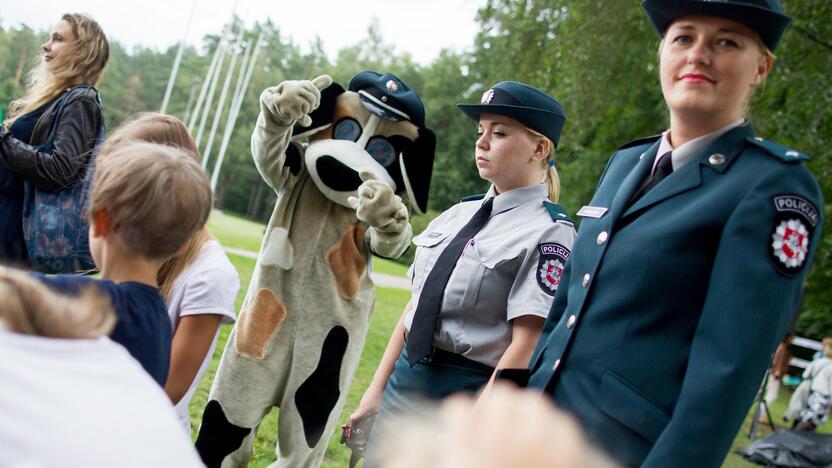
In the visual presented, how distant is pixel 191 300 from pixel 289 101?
108 centimetres

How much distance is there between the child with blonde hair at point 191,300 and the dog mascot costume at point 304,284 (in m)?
0.77

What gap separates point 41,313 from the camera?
1.13m

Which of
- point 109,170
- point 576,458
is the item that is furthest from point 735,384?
point 109,170

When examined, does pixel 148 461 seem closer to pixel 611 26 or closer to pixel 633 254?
pixel 633 254

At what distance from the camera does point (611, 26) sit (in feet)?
33.1

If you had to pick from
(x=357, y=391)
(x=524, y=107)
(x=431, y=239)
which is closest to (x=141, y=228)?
(x=431, y=239)

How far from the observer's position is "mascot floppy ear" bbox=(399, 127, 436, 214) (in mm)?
3541

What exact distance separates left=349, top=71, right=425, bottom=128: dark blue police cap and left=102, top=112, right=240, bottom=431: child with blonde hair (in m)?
1.26

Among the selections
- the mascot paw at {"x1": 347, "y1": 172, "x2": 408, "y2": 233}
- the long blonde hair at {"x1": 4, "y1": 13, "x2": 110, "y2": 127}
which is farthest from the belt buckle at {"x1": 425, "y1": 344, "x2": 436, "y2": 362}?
the long blonde hair at {"x1": 4, "y1": 13, "x2": 110, "y2": 127}

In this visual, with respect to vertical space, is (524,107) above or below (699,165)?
above

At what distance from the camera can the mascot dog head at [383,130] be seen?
3508 mm

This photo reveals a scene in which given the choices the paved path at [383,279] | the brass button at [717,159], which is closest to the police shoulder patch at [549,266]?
the brass button at [717,159]

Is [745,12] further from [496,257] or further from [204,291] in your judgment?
[204,291]

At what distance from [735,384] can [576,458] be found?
98 centimetres
